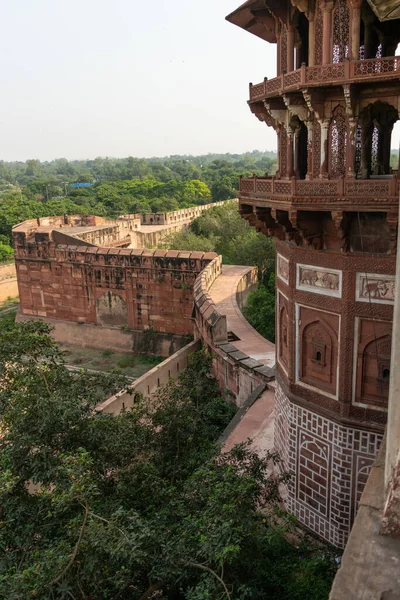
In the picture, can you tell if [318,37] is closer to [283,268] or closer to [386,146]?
[386,146]

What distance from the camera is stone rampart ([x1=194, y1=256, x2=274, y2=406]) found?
40.3ft

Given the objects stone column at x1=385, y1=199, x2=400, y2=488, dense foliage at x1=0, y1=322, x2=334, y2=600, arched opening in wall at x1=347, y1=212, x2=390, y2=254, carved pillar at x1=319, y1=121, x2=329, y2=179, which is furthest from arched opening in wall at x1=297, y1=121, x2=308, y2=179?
dense foliage at x1=0, y1=322, x2=334, y2=600

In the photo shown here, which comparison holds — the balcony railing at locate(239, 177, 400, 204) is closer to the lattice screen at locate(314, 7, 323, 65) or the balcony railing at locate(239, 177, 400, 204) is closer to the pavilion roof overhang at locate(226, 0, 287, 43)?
the lattice screen at locate(314, 7, 323, 65)

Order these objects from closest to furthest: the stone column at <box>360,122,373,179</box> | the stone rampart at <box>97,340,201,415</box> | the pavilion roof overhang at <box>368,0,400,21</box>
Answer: the pavilion roof overhang at <box>368,0,400,21</box> → the stone column at <box>360,122,373,179</box> → the stone rampart at <box>97,340,201,415</box>

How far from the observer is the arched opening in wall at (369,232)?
6.45m

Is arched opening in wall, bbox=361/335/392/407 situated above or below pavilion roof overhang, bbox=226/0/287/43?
below

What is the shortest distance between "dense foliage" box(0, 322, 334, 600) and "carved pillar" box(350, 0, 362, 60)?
521 centimetres

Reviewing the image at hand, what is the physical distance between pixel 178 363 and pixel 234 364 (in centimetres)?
377

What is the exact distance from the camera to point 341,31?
6.43 meters

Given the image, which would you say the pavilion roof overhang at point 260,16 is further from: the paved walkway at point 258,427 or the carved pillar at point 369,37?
the paved walkway at point 258,427

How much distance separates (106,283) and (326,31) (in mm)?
16695

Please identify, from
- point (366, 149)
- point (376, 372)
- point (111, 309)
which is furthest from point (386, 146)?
point (111, 309)

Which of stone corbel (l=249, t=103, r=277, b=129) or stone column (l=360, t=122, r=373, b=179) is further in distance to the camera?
stone corbel (l=249, t=103, r=277, b=129)

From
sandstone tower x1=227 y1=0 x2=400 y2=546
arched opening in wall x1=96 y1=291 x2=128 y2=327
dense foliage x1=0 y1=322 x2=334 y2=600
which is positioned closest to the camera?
dense foliage x1=0 y1=322 x2=334 y2=600
